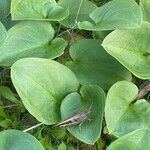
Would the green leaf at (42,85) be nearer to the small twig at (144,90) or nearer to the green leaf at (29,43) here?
the green leaf at (29,43)

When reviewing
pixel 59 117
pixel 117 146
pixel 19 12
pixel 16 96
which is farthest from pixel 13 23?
pixel 117 146

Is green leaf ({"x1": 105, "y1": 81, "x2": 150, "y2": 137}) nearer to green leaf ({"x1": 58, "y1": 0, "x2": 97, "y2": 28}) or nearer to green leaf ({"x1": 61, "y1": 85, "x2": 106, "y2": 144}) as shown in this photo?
green leaf ({"x1": 61, "y1": 85, "x2": 106, "y2": 144})

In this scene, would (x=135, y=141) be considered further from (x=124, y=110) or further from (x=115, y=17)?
(x=115, y=17)

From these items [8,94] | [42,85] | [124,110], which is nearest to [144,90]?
[124,110]

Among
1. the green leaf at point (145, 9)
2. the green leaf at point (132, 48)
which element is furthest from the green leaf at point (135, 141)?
the green leaf at point (145, 9)

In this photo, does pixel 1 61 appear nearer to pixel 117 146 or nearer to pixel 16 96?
pixel 16 96

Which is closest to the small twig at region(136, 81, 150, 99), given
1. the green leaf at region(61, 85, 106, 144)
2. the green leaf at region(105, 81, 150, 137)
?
the green leaf at region(105, 81, 150, 137)

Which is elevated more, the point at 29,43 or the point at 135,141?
the point at 29,43
